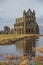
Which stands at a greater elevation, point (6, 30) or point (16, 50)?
point (6, 30)

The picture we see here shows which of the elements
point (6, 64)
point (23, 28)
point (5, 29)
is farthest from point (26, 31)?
point (6, 64)

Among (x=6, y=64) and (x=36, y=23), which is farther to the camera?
(x=36, y=23)

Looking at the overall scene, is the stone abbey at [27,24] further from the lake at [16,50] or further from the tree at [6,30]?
the lake at [16,50]

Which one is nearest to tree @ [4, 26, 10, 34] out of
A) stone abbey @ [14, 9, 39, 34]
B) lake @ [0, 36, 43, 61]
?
stone abbey @ [14, 9, 39, 34]

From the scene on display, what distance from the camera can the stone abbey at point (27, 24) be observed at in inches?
5330

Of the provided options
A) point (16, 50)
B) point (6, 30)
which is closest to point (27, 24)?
point (6, 30)

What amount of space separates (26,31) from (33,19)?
837 cm

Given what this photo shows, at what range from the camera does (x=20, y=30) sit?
138m

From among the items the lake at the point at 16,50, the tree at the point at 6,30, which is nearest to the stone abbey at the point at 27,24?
the tree at the point at 6,30

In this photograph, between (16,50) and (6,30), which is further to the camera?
(6,30)

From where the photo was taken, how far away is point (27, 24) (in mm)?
137250

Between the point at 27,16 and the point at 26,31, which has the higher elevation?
the point at 27,16

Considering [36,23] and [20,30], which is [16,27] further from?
[36,23]

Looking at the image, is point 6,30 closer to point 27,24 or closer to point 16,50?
point 27,24
